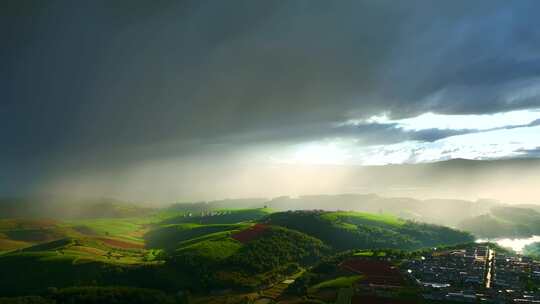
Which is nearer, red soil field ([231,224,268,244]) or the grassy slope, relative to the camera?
the grassy slope

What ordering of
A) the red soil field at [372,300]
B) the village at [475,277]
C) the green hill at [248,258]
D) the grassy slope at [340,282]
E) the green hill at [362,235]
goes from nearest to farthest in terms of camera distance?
the red soil field at [372,300] < the village at [475,277] < the grassy slope at [340,282] < the green hill at [248,258] < the green hill at [362,235]

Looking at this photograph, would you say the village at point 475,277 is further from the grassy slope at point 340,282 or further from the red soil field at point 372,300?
the grassy slope at point 340,282

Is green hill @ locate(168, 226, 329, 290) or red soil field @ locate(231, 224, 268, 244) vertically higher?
red soil field @ locate(231, 224, 268, 244)

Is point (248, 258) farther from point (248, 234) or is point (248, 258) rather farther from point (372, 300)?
point (372, 300)

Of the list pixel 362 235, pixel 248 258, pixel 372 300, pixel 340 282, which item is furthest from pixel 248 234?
pixel 372 300

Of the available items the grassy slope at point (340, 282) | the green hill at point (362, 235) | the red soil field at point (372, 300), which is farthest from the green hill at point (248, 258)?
the red soil field at point (372, 300)

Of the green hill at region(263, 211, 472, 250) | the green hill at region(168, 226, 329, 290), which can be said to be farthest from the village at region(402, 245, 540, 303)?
the green hill at region(263, 211, 472, 250)

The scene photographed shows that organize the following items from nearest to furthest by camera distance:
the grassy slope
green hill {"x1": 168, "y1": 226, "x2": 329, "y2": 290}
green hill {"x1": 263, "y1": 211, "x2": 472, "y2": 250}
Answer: the grassy slope < green hill {"x1": 168, "y1": 226, "x2": 329, "y2": 290} < green hill {"x1": 263, "y1": 211, "x2": 472, "y2": 250}

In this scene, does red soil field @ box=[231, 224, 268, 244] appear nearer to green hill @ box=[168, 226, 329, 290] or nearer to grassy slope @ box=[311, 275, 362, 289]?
green hill @ box=[168, 226, 329, 290]

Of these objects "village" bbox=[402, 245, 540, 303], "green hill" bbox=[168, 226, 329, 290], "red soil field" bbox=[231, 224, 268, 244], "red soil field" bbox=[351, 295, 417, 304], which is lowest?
"green hill" bbox=[168, 226, 329, 290]
